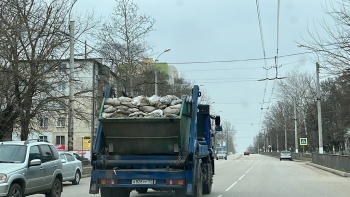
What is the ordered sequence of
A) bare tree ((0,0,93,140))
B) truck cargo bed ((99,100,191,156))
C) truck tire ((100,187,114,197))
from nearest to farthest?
truck cargo bed ((99,100,191,156)) → truck tire ((100,187,114,197)) → bare tree ((0,0,93,140))

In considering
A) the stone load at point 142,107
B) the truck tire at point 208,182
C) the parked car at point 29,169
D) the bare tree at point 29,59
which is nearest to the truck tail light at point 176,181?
the stone load at point 142,107

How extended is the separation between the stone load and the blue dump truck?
0.19 metres

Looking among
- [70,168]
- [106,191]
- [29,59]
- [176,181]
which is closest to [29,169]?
[106,191]

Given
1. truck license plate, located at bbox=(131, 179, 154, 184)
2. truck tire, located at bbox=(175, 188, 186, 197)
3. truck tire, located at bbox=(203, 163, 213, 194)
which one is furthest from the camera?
truck tire, located at bbox=(203, 163, 213, 194)

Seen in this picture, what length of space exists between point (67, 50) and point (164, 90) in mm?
27892

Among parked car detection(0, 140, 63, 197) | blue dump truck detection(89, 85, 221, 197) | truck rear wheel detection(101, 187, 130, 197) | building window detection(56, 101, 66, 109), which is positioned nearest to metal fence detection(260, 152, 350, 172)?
building window detection(56, 101, 66, 109)

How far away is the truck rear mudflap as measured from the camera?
10945 millimetres

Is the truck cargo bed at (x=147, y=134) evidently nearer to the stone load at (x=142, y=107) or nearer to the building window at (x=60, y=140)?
the stone load at (x=142, y=107)

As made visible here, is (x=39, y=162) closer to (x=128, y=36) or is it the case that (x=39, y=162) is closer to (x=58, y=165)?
(x=58, y=165)

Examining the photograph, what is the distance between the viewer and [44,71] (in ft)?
84.5

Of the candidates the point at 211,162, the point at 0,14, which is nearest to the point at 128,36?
the point at 0,14

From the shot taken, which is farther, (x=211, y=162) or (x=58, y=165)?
(x=211, y=162)

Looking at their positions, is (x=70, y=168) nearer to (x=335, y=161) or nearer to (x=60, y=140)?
(x=335, y=161)

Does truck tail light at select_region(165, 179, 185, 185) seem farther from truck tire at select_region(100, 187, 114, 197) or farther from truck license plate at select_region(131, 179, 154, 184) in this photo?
truck tire at select_region(100, 187, 114, 197)
